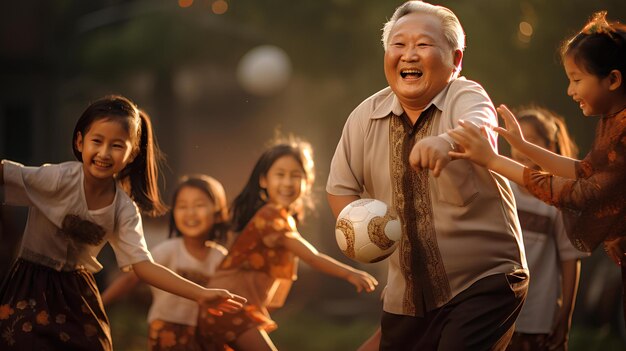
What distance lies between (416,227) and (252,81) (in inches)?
358

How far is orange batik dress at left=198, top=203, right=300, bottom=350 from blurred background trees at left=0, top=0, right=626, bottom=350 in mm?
3296

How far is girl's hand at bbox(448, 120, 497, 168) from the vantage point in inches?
173

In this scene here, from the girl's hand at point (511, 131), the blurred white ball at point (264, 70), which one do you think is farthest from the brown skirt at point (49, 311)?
the blurred white ball at point (264, 70)

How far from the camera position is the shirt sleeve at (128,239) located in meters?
5.34

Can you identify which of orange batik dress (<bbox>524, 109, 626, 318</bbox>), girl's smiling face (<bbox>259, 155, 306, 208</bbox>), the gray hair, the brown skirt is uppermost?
the gray hair

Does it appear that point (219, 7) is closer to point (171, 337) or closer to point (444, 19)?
point (171, 337)

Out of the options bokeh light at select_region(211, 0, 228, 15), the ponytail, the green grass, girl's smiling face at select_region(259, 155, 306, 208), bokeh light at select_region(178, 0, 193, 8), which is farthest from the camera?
bokeh light at select_region(178, 0, 193, 8)

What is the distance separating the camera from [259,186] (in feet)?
23.3

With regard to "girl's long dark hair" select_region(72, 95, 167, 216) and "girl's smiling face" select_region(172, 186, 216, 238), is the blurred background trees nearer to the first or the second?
"girl's smiling face" select_region(172, 186, 216, 238)

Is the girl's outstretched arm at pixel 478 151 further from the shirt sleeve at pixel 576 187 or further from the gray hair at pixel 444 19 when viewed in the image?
the gray hair at pixel 444 19

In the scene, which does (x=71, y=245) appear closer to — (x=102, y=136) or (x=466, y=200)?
(x=102, y=136)

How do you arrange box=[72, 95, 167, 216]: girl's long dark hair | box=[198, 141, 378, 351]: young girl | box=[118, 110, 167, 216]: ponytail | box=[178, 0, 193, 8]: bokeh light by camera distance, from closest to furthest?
1. box=[72, 95, 167, 216]: girl's long dark hair
2. box=[118, 110, 167, 216]: ponytail
3. box=[198, 141, 378, 351]: young girl
4. box=[178, 0, 193, 8]: bokeh light

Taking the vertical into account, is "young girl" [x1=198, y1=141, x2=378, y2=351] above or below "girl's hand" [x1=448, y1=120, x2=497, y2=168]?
below

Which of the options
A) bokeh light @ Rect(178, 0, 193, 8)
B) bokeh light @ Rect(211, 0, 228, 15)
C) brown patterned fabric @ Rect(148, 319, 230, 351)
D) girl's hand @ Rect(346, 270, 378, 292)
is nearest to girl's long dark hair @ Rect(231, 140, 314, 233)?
brown patterned fabric @ Rect(148, 319, 230, 351)
